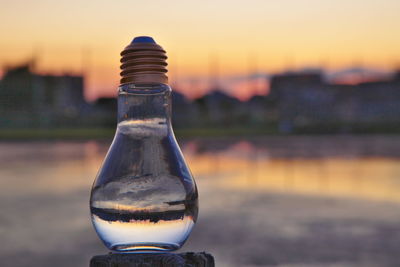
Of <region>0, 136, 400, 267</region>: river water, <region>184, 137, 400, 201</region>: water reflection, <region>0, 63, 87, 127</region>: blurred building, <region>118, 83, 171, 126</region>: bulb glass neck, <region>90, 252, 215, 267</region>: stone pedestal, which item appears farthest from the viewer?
<region>0, 63, 87, 127</region>: blurred building

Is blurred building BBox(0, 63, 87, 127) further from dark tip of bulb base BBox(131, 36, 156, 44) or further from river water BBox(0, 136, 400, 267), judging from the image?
dark tip of bulb base BBox(131, 36, 156, 44)

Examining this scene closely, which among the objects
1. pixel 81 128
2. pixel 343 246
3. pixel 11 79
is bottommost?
pixel 343 246

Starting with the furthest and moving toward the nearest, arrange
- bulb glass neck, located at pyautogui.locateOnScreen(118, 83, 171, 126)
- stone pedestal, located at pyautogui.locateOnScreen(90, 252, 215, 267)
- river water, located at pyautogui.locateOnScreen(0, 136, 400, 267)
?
river water, located at pyautogui.locateOnScreen(0, 136, 400, 267)
bulb glass neck, located at pyautogui.locateOnScreen(118, 83, 171, 126)
stone pedestal, located at pyautogui.locateOnScreen(90, 252, 215, 267)

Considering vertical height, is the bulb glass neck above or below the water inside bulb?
above

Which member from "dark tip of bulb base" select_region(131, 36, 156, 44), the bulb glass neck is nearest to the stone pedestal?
the bulb glass neck

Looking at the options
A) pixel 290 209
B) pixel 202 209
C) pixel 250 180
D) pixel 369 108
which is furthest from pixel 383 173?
pixel 369 108

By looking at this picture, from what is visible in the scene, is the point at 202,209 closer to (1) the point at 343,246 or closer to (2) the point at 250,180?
(1) the point at 343,246

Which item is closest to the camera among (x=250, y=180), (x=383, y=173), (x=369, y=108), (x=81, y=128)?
(x=250, y=180)
